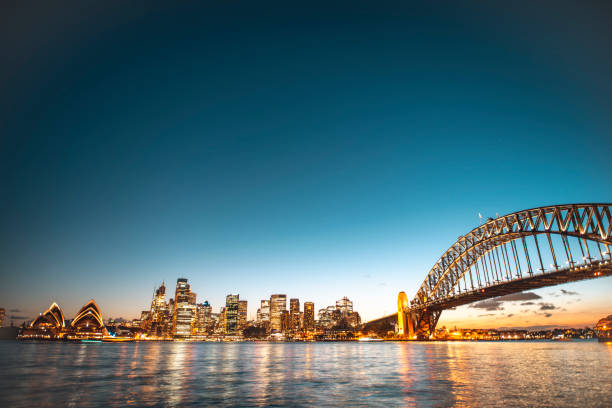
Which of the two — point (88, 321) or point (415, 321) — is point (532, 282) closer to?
point (415, 321)

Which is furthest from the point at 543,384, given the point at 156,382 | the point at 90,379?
the point at 90,379

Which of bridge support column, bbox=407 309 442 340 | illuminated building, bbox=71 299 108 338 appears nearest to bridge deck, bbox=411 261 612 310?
bridge support column, bbox=407 309 442 340

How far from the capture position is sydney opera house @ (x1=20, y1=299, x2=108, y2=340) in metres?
141

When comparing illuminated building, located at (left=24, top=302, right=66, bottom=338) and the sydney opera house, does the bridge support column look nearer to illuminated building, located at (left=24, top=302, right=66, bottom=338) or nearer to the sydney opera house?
the sydney opera house

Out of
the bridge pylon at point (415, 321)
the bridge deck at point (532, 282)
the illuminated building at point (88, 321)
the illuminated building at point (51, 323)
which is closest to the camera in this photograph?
the bridge deck at point (532, 282)

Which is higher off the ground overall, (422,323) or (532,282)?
(532,282)

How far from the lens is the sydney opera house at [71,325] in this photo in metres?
141

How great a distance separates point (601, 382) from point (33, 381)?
32935 mm

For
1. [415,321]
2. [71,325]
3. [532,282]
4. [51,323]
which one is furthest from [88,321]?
[532,282]

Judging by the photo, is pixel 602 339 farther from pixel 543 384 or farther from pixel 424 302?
pixel 543 384

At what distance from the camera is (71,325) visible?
146 meters

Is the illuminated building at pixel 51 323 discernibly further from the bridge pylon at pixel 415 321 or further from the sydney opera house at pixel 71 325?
the bridge pylon at pixel 415 321

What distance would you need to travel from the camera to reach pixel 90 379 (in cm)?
2292

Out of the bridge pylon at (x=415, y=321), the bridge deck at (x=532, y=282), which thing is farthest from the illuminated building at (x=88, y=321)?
the bridge deck at (x=532, y=282)
